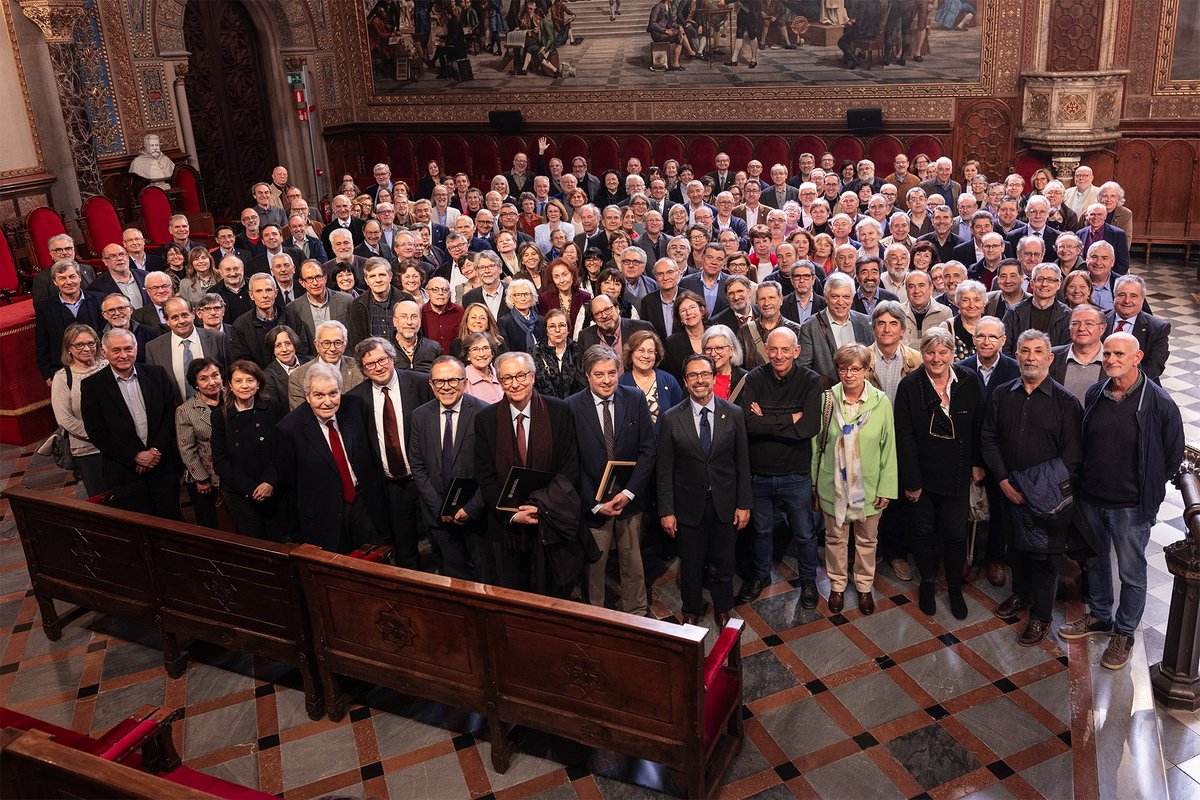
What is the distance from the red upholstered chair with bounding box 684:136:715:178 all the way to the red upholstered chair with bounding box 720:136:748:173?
0.15ft

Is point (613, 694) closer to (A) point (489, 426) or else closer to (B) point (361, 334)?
(A) point (489, 426)

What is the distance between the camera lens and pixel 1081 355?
17.4ft

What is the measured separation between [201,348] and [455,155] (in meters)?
11.3

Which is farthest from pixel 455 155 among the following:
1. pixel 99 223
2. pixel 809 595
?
pixel 809 595

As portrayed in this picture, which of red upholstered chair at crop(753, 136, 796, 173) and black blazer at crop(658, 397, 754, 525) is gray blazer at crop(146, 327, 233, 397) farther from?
red upholstered chair at crop(753, 136, 796, 173)

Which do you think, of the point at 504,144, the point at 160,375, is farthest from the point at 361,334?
the point at 504,144

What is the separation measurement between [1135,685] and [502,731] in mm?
3136

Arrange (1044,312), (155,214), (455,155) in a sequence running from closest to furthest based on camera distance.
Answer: (1044,312) < (155,214) < (455,155)

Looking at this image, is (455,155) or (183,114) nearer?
(183,114)

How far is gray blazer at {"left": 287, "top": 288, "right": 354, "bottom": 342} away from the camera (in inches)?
264

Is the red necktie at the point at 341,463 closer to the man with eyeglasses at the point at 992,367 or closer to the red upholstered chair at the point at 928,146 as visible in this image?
the man with eyeglasses at the point at 992,367

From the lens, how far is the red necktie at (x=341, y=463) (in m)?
5.07

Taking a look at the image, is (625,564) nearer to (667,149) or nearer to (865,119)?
(865,119)

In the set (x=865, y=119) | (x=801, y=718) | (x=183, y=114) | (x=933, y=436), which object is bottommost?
(x=801, y=718)
